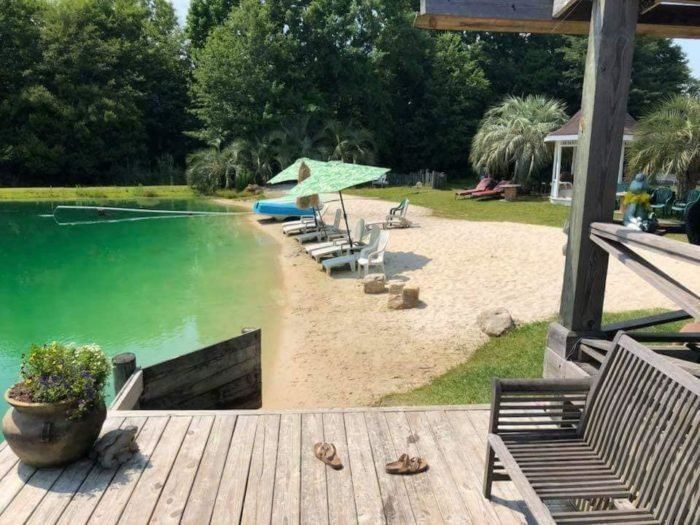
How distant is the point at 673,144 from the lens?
1405 cm

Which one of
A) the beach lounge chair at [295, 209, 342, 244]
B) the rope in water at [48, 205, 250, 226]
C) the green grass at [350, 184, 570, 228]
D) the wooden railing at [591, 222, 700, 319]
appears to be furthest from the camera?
the rope in water at [48, 205, 250, 226]

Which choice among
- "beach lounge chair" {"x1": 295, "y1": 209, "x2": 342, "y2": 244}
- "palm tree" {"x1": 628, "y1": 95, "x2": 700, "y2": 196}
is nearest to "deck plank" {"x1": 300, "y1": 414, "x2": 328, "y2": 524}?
"beach lounge chair" {"x1": 295, "y1": 209, "x2": 342, "y2": 244}

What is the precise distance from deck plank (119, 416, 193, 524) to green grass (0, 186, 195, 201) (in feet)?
84.4

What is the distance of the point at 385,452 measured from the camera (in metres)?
3.16

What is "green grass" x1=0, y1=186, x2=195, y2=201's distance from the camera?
88.0 feet

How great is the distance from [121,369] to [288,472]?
1.78m

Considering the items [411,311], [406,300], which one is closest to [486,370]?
[411,311]

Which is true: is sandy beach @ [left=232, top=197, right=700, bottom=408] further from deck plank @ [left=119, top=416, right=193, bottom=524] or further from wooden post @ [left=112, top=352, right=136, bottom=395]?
deck plank @ [left=119, top=416, right=193, bottom=524]

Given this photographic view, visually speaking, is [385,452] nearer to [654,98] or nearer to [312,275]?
[312,275]

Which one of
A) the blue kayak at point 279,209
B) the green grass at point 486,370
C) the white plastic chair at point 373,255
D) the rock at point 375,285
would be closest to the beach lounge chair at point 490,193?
the blue kayak at point 279,209

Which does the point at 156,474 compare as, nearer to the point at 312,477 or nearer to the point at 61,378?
the point at 61,378

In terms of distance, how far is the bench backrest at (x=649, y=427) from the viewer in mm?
1956

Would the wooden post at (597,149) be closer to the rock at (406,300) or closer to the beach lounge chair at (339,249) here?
the rock at (406,300)

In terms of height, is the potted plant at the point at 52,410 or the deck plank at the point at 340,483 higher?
the potted plant at the point at 52,410
